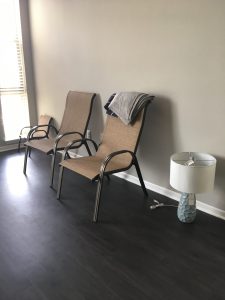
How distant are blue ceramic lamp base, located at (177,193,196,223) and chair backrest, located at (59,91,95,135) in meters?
1.63

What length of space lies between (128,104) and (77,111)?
108cm

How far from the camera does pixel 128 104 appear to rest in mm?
2754

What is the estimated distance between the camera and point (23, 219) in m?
2.47

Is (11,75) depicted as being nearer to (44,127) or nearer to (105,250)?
(44,127)

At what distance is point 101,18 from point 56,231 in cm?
231

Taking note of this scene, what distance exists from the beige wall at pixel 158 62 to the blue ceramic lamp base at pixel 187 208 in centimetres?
28

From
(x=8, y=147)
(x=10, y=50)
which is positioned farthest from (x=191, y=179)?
(x=10, y=50)

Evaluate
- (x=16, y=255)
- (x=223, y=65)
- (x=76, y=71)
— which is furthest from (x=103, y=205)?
(x=76, y=71)

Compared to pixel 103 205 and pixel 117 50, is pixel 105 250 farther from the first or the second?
pixel 117 50

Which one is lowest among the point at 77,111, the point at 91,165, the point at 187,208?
the point at 187,208

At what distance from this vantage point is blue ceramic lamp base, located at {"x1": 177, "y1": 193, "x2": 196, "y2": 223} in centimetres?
233

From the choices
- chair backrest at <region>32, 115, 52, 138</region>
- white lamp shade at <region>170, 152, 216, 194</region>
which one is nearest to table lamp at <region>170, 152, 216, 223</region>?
white lamp shade at <region>170, 152, 216, 194</region>

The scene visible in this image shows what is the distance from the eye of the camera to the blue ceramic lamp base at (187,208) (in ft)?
7.64

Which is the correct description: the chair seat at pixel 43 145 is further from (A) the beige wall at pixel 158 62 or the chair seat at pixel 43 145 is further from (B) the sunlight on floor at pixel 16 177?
(A) the beige wall at pixel 158 62
